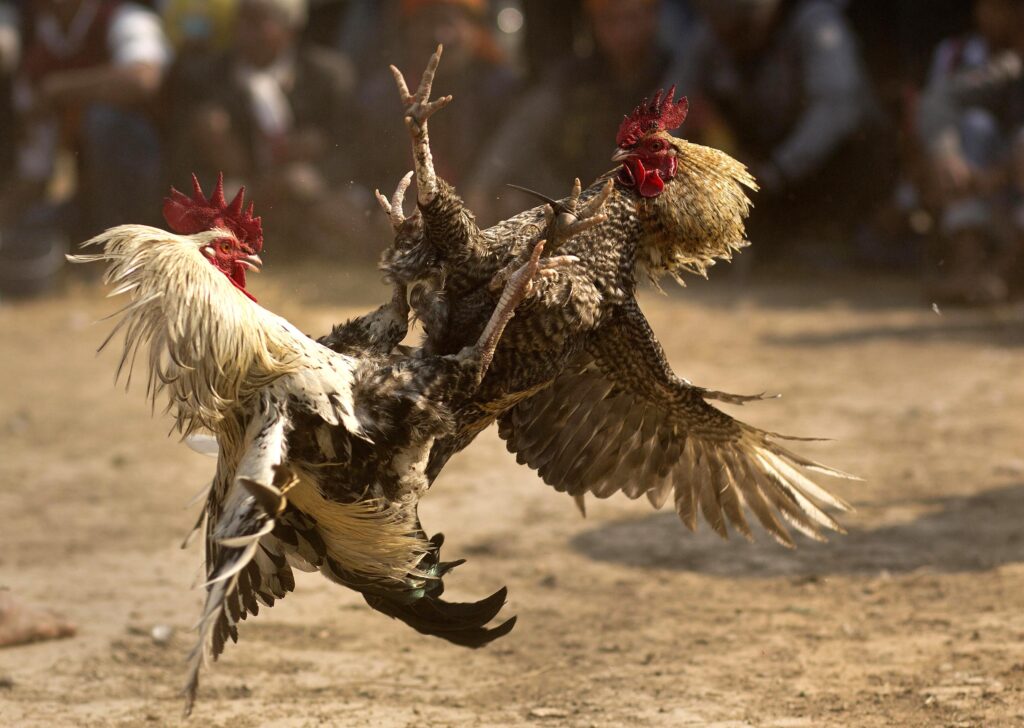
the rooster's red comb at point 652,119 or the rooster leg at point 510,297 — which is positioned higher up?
the rooster's red comb at point 652,119

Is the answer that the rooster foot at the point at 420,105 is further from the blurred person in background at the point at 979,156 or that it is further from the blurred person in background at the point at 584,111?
the blurred person in background at the point at 584,111

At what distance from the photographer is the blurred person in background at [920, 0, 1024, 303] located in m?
8.00

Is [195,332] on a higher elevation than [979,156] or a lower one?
lower

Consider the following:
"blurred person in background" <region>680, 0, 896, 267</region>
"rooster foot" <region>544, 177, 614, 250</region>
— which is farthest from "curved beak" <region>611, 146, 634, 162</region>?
"blurred person in background" <region>680, 0, 896, 267</region>

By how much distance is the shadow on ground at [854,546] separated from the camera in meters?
4.49

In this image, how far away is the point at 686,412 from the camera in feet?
12.2

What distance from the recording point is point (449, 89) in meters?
9.03

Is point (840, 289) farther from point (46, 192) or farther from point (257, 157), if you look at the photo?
point (46, 192)

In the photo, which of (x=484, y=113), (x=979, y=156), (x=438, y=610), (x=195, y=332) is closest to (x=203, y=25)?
(x=484, y=113)

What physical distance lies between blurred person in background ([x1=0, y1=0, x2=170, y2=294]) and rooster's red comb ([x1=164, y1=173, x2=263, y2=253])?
6.16 meters

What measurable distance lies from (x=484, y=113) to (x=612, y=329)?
6.12 metres

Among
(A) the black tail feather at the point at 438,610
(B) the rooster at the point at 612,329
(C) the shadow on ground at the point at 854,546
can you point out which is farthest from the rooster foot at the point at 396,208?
(C) the shadow on ground at the point at 854,546

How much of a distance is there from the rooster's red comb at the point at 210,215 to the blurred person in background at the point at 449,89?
5.24m

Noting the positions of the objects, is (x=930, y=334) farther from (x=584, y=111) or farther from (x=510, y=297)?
(x=510, y=297)
